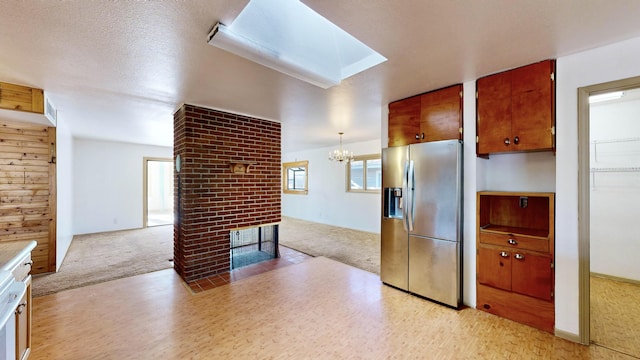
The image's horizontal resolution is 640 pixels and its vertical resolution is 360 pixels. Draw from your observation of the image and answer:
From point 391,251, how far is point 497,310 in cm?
114

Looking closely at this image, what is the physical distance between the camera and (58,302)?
8.82 ft

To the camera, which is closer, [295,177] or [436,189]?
[436,189]

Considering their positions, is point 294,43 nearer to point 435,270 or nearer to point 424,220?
point 424,220

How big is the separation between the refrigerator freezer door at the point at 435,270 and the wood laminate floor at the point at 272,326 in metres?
0.12

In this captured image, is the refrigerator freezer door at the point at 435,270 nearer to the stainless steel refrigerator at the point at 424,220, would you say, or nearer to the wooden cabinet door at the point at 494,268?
the stainless steel refrigerator at the point at 424,220

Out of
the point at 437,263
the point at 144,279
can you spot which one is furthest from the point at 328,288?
the point at 144,279

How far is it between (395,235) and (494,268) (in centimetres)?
102

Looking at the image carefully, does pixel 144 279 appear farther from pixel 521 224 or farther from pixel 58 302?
pixel 521 224

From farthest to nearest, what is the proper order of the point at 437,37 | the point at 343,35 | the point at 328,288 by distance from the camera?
the point at 328,288, the point at 343,35, the point at 437,37

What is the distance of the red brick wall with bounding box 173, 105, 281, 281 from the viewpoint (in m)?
3.32

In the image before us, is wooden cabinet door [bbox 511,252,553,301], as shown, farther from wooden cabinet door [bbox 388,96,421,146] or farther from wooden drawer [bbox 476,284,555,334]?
wooden cabinet door [bbox 388,96,421,146]

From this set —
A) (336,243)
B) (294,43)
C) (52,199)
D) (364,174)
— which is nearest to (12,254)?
(294,43)

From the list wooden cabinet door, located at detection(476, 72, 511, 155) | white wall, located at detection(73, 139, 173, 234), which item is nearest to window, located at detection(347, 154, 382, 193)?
wooden cabinet door, located at detection(476, 72, 511, 155)

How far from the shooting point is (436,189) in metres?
2.69
